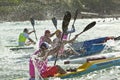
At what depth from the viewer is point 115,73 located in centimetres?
1684

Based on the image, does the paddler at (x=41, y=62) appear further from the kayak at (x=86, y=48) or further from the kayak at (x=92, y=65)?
the kayak at (x=86, y=48)

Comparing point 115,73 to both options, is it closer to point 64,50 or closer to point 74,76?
point 74,76

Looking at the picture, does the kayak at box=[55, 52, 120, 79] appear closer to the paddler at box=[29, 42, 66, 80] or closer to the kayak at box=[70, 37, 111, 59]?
the paddler at box=[29, 42, 66, 80]

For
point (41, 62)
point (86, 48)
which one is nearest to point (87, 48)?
point (86, 48)

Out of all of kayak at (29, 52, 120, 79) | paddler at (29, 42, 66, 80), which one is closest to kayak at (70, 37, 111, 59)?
kayak at (29, 52, 120, 79)

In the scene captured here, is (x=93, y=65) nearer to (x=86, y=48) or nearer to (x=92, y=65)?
(x=92, y=65)

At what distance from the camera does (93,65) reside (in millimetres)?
16453

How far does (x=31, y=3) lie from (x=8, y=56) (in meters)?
83.6

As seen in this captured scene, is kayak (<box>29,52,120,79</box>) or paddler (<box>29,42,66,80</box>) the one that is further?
kayak (<box>29,52,120,79</box>)

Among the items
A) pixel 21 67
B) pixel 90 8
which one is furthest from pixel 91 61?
pixel 90 8

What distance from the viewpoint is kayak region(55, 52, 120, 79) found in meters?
15.4

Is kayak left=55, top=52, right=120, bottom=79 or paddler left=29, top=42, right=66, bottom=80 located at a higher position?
paddler left=29, top=42, right=66, bottom=80

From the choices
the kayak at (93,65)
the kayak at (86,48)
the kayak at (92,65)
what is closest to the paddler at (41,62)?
the kayak at (92,65)

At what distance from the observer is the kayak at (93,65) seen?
50.4 feet
